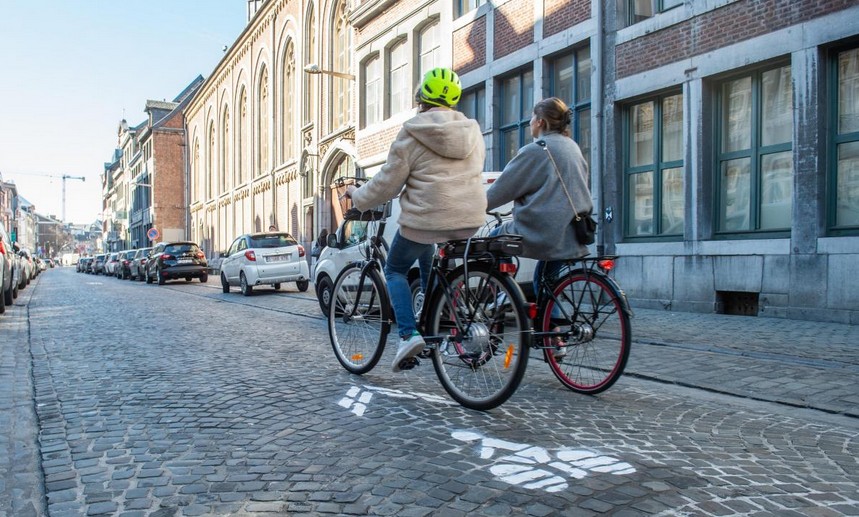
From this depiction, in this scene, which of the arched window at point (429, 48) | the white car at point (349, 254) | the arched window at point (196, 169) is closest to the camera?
the white car at point (349, 254)

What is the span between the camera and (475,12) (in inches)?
679

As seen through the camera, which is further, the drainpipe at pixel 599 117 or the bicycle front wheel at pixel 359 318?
the drainpipe at pixel 599 117

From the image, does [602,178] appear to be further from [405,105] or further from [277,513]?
[277,513]

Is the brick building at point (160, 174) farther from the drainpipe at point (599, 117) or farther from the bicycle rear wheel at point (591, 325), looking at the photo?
the bicycle rear wheel at point (591, 325)

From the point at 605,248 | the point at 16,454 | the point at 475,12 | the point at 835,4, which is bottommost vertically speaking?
the point at 16,454

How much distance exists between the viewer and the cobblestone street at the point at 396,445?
274 centimetres

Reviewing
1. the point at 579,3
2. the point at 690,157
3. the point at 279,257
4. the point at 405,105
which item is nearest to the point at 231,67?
the point at 405,105

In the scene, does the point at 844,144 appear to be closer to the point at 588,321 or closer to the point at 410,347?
the point at 588,321

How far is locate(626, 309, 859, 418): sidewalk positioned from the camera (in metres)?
4.86

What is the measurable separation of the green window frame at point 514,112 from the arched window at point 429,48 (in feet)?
10.8

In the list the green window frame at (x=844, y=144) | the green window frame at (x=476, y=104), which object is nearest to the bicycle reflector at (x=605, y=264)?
the green window frame at (x=844, y=144)

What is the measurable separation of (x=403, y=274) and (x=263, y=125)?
1438 inches

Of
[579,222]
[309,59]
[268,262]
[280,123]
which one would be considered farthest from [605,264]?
[280,123]

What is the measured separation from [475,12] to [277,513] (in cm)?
1622
